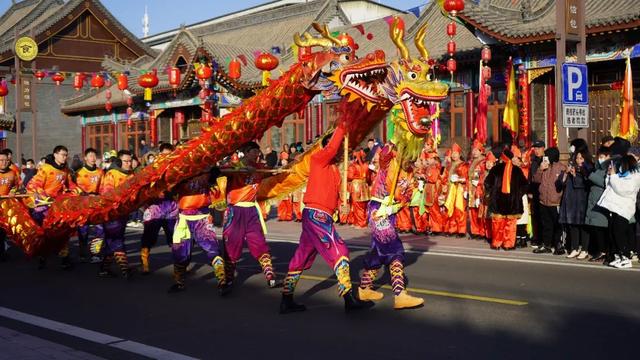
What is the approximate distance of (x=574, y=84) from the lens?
489 inches

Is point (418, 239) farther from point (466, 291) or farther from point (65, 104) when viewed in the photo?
point (65, 104)

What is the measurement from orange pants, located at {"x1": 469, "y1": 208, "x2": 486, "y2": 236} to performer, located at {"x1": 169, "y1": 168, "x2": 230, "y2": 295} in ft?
21.0

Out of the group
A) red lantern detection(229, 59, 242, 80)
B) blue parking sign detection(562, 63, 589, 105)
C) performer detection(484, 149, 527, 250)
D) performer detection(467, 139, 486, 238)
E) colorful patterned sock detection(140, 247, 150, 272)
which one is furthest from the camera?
red lantern detection(229, 59, 242, 80)

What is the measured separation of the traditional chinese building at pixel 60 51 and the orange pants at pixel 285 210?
74.6 ft

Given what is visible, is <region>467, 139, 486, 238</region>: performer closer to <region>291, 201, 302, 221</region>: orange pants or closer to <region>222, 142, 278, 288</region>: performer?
<region>291, 201, 302, 221</region>: orange pants

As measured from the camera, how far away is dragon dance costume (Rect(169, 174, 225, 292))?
344 inches

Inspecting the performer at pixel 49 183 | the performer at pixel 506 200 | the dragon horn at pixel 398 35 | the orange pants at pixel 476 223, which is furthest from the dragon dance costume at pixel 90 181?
the orange pants at pixel 476 223

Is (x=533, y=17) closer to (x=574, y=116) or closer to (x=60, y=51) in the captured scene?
(x=574, y=116)

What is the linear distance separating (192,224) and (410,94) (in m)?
3.23

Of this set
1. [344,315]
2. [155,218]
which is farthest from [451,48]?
[344,315]

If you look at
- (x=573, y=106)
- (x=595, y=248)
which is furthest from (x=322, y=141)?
(x=573, y=106)

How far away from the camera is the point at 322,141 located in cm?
747

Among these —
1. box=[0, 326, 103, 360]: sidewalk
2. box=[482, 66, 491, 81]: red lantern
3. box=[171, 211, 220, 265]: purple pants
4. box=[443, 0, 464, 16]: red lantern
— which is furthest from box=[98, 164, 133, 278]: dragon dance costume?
box=[482, 66, 491, 81]: red lantern

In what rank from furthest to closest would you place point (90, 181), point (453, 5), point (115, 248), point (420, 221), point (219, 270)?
point (453, 5), point (420, 221), point (90, 181), point (115, 248), point (219, 270)
